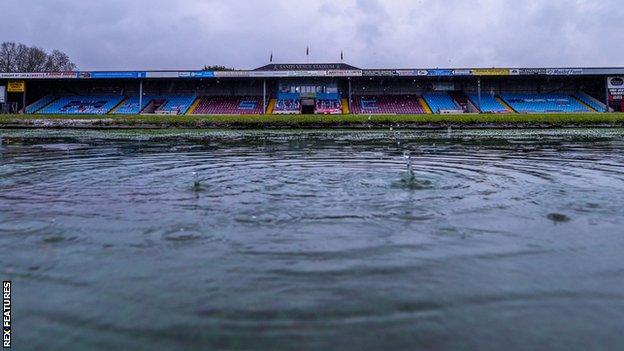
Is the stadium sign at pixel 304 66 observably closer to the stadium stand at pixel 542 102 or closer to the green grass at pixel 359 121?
the stadium stand at pixel 542 102

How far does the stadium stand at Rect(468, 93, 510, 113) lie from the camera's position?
5302 centimetres

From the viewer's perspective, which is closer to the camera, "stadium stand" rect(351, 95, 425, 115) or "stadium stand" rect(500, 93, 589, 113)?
"stadium stand" rect(500, 93, 589, 113)

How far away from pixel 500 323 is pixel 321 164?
8174 millimetres

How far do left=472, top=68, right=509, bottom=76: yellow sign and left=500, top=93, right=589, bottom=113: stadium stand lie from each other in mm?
4149

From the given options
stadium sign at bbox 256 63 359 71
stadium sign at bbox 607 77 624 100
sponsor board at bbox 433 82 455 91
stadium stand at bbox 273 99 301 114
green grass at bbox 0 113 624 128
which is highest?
stadium sign at bbox 256 63 359 71

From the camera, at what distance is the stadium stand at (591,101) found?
52844 millimetres

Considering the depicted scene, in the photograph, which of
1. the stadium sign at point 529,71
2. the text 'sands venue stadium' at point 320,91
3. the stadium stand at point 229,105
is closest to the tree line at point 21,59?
the text 'sands venue stadium' at point 320,91

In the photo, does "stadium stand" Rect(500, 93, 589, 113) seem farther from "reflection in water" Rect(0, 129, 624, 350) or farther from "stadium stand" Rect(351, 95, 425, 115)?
"reflection in water" Rect(0, 129, 624, 350)

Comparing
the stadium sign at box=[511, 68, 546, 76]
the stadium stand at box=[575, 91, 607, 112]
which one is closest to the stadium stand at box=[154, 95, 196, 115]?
the stadium sign at box=[511, 68, 546, 76]

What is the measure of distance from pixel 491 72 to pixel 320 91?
64.4 feet

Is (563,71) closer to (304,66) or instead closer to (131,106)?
(304,66)

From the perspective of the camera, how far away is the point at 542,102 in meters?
55.3

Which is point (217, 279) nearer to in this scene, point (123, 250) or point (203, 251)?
point (203, 251)

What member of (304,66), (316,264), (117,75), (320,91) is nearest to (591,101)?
(320,91)
